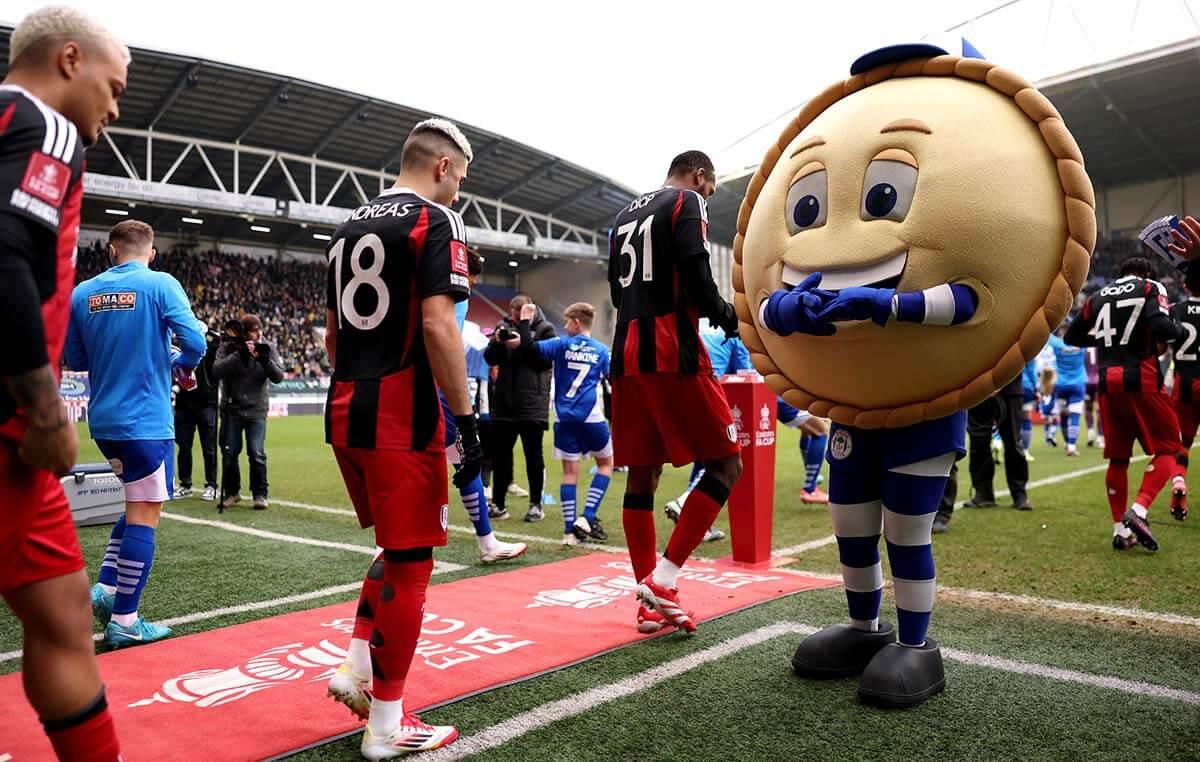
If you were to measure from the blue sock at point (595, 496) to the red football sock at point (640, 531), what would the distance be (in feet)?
8.67

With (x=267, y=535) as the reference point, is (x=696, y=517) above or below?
above

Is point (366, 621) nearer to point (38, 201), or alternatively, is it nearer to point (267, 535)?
point (38, 201)

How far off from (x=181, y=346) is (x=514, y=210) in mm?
35449

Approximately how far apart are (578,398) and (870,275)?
467cm

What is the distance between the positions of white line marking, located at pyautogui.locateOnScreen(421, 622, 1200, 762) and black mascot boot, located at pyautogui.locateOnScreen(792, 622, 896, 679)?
41 centimetres

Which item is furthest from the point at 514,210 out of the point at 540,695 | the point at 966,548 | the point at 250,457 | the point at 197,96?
the point at 540,695

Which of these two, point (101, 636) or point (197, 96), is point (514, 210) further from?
point (101, 636)

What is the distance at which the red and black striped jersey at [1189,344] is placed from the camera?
7203 mm

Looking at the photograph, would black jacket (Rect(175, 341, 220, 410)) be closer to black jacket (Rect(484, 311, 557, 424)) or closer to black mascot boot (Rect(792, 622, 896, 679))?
black jacket (Rect(484, 311, 557, 424))

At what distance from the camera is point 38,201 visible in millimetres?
1865

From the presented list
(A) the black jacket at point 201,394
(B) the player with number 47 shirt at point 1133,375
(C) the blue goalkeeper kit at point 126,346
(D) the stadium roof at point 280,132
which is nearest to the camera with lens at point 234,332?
(A) the black jacket at point 201,394

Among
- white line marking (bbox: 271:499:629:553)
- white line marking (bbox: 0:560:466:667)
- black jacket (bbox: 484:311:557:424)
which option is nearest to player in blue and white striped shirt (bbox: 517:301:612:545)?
black jacket (bbox: 484:311:557:424)

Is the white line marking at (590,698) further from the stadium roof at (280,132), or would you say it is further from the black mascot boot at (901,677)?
the stadium roof at (280,132)

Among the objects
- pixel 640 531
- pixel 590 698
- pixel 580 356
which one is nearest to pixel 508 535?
pixel 580 356
